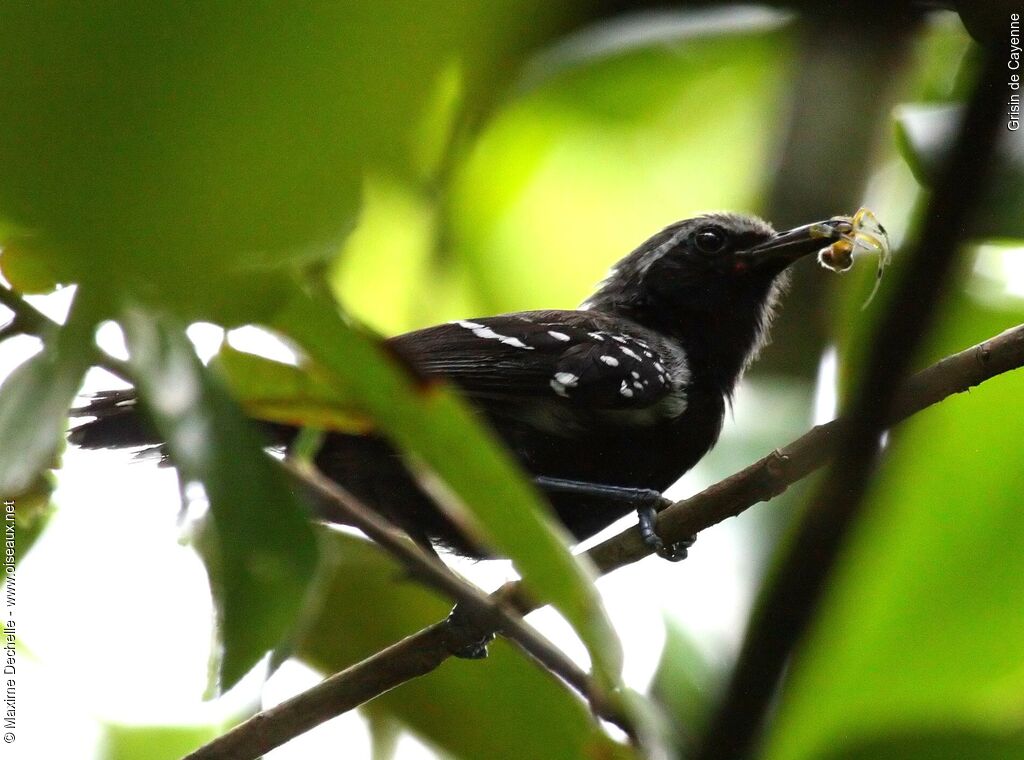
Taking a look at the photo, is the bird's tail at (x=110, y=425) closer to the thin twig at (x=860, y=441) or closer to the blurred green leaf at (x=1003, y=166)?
the blurred green leaf at (x=1003, y=166)

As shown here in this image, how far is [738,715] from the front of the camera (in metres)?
0.81

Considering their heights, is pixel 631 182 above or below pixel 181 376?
above

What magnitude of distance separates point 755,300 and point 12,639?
3.26m

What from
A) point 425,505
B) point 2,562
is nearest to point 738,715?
point 2,562

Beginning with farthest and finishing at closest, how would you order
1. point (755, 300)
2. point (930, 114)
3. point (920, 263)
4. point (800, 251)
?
point (755, 300) → point (800, 251) → point (930, 114) → point (920, 263)

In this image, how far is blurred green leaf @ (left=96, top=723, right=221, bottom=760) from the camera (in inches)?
114

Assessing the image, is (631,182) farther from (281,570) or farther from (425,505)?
(281,570)

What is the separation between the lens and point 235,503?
1.52 metres

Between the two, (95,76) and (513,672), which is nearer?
(95,76)

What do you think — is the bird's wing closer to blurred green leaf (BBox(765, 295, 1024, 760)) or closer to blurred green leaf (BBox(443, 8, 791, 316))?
blurred green leaf (BBox(443, 8, 791, 316))

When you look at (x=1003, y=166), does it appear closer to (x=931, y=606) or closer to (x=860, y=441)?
(x=931, y=606)

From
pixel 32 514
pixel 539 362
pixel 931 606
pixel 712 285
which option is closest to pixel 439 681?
pixel 32 514

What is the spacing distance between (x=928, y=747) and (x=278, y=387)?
4.34ft

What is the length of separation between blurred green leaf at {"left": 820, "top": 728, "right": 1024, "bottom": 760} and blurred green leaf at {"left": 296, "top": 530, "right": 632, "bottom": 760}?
714 millimetres
